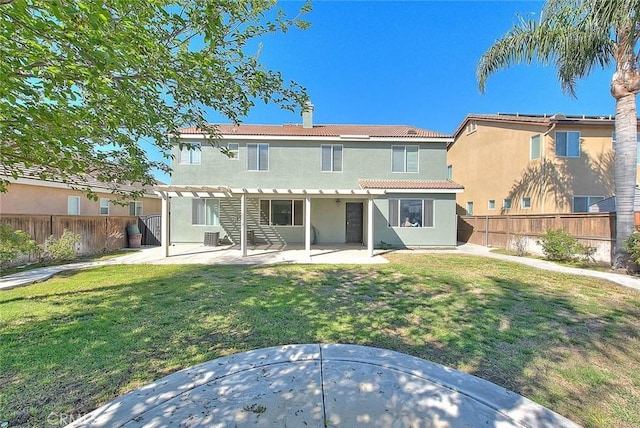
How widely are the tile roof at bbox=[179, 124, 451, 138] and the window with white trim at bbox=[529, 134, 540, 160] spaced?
434cm

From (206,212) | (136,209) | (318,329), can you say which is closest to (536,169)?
(318,329)

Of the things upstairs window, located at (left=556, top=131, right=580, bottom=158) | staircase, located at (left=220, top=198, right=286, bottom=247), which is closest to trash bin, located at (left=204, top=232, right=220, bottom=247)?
staircase, located at (left=220, top=198, right=286, bottom=247)

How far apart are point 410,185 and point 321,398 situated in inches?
498

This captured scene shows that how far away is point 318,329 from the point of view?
170 inches

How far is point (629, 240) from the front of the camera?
26.6ft

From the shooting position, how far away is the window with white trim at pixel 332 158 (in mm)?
15156

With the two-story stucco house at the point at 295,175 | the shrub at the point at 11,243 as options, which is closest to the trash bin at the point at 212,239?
the two-story stucco house at the point at 295,175

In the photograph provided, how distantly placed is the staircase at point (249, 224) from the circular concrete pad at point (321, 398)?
1189cm

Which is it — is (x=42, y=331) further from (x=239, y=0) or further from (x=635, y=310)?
(x=635, y=310)

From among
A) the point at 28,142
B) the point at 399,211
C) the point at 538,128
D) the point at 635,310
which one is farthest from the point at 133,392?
the point at 538,128

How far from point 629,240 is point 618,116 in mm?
3753

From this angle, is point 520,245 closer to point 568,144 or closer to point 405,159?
point 568,144

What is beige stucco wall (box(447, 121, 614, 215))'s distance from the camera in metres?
14.0

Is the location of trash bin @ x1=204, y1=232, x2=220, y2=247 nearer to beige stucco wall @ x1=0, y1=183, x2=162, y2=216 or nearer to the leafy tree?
beige stucco wall @ x1=0, y1=183, x2=162, y2=216
